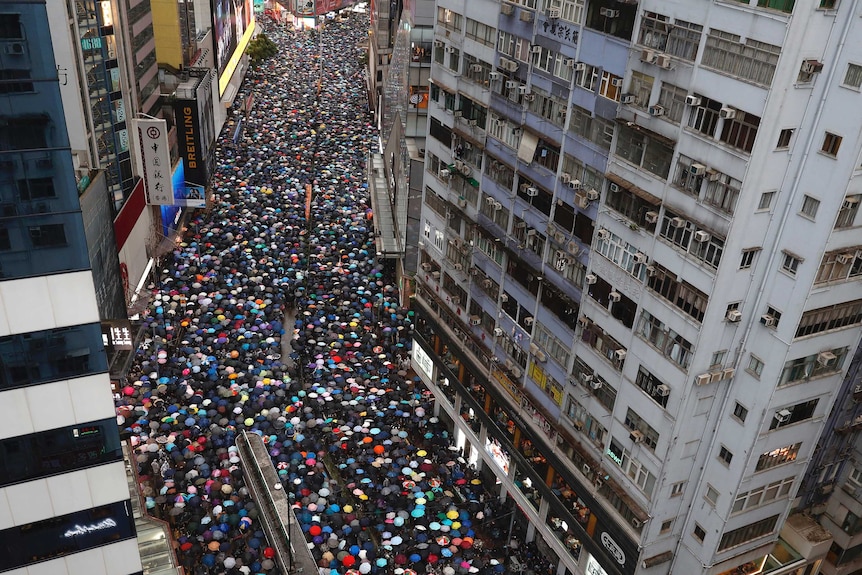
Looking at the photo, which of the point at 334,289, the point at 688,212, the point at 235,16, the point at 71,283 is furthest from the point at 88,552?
the point at 235,16

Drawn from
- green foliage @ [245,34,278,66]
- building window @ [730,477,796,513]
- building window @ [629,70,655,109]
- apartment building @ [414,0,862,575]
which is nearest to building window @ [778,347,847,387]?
apartment building @ [414,0,862,575]

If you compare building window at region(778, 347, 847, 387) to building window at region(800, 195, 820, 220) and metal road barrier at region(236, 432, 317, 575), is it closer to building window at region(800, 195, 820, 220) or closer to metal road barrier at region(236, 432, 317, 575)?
building window at region(800, 195, 820, 220)

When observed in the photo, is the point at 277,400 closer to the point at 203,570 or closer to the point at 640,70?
the point at 203,570

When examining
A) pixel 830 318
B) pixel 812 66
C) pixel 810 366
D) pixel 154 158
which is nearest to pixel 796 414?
pixel 810 366

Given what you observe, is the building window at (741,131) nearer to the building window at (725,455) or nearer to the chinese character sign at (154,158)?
the building window at (725,455)

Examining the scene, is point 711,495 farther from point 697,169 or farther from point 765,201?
point 697,169

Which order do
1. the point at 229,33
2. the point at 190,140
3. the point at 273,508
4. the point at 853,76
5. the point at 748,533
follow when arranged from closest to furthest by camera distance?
1. the point at 853,76
2. the point at 748,533
3. the point at 273,508
4. the point at 190,140
5. the point at 229,33

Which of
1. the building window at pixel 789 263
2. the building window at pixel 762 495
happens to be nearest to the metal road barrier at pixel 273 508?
the building window at pixel 762 495
